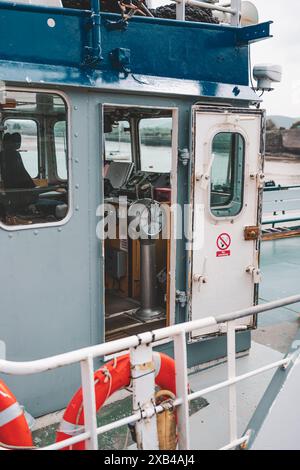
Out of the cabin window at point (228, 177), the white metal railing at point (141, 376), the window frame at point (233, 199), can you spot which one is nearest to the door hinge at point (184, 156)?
the window frame at point (233, 199)

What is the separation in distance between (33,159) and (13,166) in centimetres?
29

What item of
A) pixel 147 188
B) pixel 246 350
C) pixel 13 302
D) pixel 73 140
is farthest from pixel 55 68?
pixel 246 350

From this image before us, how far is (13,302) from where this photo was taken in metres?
3.67

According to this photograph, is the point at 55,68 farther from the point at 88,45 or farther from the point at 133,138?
the point at 133,138

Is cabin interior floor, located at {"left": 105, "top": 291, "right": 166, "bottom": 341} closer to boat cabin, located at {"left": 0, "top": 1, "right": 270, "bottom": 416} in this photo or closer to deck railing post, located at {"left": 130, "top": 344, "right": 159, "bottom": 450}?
boat cabin, located at {"left": 0, "top": 1, "right": 270, "bottom": 416}

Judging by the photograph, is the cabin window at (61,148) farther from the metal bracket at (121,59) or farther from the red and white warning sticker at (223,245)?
the red and white warning sticker at (223,245)

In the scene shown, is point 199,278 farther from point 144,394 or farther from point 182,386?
point 144,394

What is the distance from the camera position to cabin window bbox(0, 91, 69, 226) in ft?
11.8

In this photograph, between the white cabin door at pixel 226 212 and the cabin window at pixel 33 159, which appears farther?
the white cabin door at pixel 226 212

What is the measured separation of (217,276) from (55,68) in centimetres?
229

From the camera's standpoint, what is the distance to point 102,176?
13.2 feet

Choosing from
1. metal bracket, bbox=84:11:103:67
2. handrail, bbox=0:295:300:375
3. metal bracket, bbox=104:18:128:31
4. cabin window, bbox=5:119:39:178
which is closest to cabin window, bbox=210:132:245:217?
metal bracket, bbox=104:18:128:31

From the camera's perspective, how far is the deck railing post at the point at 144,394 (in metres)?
2.41

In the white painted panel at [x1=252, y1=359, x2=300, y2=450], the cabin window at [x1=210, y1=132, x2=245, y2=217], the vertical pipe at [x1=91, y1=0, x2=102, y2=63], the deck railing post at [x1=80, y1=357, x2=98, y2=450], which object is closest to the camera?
the deck railing post at [x1=80, y1=357, x2=98, y2=450]
